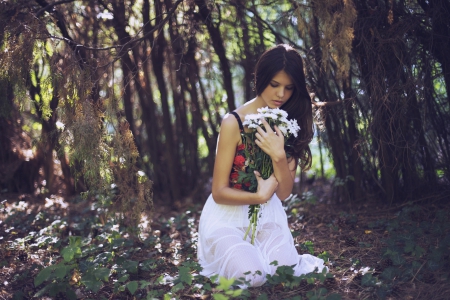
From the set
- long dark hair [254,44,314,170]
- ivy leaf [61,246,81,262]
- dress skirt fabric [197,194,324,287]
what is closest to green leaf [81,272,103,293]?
ivy leaf [61,246,81,262]

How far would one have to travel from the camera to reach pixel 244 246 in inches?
100

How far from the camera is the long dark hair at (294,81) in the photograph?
2701 mm

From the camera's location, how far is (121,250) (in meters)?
3.30

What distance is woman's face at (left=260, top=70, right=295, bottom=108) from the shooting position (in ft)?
8.92

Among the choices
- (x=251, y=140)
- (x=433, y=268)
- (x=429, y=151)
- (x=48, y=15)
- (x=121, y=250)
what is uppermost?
(x=48, y=15)

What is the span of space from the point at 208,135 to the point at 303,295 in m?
2.55

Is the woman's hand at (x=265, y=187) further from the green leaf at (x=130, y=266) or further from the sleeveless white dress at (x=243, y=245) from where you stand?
the green leaf at (x=130, y=266)

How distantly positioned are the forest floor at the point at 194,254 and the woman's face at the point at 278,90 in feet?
3.01

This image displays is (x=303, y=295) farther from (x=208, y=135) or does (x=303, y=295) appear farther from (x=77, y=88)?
(x=208, y=135)

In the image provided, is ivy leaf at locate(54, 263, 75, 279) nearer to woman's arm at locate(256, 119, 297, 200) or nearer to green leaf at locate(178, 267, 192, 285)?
green leaf at locate(178, 267, 192, 285)

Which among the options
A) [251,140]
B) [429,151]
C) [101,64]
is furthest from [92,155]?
[429,151]

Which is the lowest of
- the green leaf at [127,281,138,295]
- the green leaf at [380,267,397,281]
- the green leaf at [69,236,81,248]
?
the green leaf at [380,267,397,281]

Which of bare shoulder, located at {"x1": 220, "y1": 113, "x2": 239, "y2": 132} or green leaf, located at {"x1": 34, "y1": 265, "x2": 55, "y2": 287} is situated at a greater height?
bare shoulder, located at {"x1": 220, "y1": 113, "x2": 239, "y2": 132}

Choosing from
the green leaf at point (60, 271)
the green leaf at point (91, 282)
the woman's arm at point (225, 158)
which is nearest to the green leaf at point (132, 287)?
the green leaf at point (91, 282)
